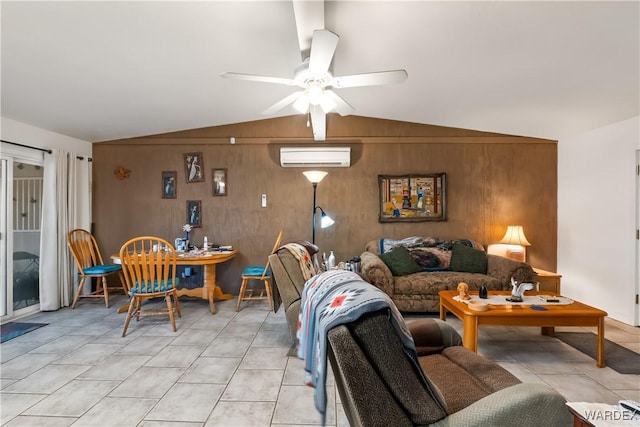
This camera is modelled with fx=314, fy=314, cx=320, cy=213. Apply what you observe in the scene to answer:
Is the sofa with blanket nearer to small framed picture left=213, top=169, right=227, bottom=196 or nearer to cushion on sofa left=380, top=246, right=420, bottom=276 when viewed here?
cushion on sofa left=380, top=246, right=420, bottom=276

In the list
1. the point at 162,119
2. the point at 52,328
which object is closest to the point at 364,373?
the point at 52,328

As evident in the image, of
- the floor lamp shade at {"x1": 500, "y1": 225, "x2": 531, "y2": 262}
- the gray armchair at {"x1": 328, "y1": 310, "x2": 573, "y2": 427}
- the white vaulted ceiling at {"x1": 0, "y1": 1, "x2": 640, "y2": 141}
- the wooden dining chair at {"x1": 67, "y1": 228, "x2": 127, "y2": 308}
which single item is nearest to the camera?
the gray armchair at {"x1": 328, "y1": 310, "x2": 573, "y2": 427}

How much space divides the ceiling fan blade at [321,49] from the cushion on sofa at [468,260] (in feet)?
9.46

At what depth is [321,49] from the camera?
1.94 meters

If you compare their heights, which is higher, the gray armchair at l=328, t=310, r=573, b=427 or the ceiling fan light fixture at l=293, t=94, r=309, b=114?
the ceiling fan light fixture at l=293, t=94, r=309, b=114

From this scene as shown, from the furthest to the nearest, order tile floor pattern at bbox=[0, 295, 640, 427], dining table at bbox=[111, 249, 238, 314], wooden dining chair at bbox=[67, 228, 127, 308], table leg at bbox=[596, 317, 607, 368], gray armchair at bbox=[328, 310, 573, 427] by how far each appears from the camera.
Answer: wooden dining chair at bbox=[67, 228, 127, 308]
dining table at bbox=[111, 249, 238, 314]
table leg at bbox=[596, 317, 607, 368]
tile floor pattern at bbox=[0, 295, 640, 427]
gray armchair at bbox=[328, 310, 573, 427]

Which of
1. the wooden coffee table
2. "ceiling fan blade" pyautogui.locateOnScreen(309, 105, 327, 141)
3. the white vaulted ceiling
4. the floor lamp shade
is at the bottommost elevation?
the wooden coffee table

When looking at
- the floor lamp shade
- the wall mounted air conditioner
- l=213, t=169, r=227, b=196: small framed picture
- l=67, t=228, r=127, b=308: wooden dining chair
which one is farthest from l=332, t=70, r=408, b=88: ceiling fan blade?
l=67, t=228, r=127, b=308: wooden dining chair

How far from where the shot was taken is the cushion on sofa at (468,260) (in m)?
3.83

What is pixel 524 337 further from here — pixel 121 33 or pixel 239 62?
pixel 121 33

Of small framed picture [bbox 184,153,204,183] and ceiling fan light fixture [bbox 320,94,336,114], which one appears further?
small framed picture [bbox 184,153,204,183]

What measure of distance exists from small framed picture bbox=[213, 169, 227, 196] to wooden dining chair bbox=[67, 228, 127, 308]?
1595mm

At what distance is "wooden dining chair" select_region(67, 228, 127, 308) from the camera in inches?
152

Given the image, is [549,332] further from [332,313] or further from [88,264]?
[88,264]
